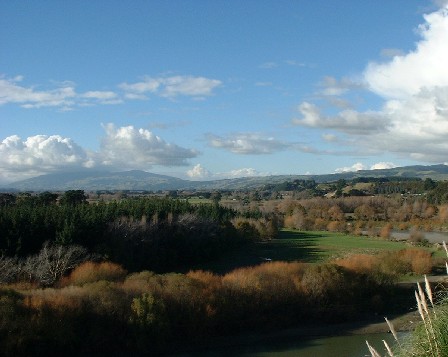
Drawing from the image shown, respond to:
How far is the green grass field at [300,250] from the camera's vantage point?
225 ft

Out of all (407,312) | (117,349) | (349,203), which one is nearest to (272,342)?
(117,349)

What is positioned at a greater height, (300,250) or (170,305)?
(170,305)

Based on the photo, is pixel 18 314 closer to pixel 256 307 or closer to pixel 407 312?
pixel 256 307

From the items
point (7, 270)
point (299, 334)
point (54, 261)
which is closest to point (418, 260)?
point (299, 334)

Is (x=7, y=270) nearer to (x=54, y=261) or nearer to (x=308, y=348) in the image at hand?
(x=54, y=261)

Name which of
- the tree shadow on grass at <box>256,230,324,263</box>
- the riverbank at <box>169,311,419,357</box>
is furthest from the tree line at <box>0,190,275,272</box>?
the riverbank at <box>169,311,419,357</box>

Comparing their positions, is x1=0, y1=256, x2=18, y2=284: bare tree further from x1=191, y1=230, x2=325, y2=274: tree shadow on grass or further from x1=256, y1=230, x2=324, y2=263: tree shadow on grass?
x1=256, y1=230, x2=324, y2=263: tree shadow on grass

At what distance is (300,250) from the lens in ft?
257

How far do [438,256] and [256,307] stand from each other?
35.8 meters

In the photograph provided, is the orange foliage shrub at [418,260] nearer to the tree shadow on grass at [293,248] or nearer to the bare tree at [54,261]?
the tree shadow on grass at [293,248]

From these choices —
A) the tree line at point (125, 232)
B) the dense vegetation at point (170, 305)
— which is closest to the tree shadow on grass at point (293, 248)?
the tree line at point (125, 232)

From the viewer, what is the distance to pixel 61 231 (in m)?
47.3

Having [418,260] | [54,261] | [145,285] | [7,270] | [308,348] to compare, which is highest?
[54,261]

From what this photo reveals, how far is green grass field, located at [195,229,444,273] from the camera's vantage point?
A: 6844 cm
